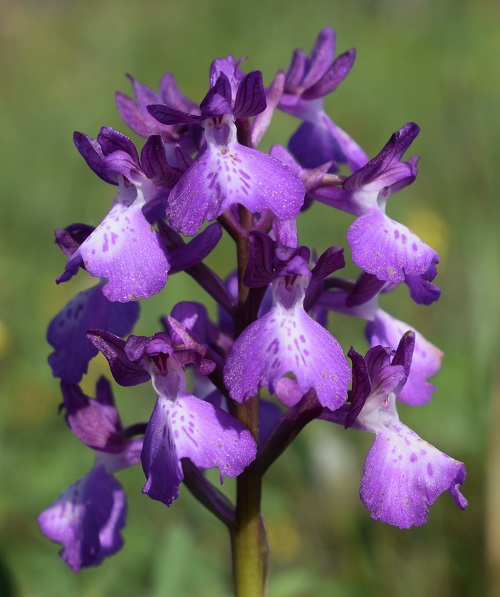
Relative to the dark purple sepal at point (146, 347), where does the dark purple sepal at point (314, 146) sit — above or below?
above

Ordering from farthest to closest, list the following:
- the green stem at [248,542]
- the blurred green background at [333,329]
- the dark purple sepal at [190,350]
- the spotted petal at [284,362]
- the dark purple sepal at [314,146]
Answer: the blurred green background at [333,329]
the dark purple sepal at [314,146]
the green stem at [248,542]
the dark purple sepal at [190,350]
the spotted petal at [284,362]

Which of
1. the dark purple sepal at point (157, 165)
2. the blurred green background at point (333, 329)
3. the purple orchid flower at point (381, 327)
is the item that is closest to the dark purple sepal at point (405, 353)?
the purple orchid flower at point (381, 327)

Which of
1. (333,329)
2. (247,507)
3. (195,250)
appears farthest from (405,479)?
(333,329)

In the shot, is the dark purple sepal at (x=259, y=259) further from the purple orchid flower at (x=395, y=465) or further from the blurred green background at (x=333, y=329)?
the blurred green background at (x=333, y=329)

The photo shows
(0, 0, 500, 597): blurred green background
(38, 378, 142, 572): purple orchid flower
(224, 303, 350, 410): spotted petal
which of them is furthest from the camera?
(0, 0, 500, 597): blurred green background

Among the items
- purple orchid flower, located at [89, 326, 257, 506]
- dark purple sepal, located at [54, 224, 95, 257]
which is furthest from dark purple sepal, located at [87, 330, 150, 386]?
dark purple sepal, located at [54, 224, 95, 257]

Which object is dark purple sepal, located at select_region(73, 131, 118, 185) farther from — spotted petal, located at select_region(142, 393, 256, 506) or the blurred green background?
the blurred green background

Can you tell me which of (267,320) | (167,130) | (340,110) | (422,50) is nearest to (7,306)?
(167,130)
